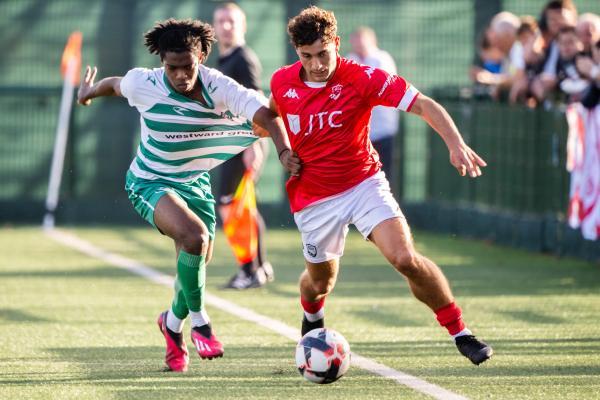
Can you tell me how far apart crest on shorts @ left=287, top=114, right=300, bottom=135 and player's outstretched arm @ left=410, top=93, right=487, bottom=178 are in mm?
616

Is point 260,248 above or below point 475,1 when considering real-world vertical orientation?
below

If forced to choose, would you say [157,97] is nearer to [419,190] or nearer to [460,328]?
[460,328]

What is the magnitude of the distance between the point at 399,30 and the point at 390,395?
13189mm

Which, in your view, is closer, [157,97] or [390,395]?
[390,395]

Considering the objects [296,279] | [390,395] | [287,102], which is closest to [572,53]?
[296,279]

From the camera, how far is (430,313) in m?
9.77

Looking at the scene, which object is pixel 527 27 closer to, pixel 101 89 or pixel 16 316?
pixel 16 316

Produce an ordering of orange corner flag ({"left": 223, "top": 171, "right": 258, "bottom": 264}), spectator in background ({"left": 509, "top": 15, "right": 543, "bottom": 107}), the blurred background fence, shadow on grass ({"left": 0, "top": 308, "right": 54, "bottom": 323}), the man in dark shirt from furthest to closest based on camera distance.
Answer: the blurred background fence → spectator in background ({"left": 509, "top": 15, "right": 543, "bottom": 107}) → orange corner flag ({"left": 223, "top": 171, "right": 258, "bottom": 264}) → the man in dark shirt → shadow on grass ({"left": 0, "top": 308, "right": 54, "bottom": 323})

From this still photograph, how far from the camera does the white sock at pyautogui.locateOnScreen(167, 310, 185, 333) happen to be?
25.1 feet

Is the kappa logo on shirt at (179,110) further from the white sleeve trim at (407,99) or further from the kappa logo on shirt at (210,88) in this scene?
the white sleeve trim at (407,99)


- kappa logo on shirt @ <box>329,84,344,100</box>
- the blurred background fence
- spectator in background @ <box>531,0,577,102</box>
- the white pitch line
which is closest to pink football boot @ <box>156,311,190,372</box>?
the white pitch line

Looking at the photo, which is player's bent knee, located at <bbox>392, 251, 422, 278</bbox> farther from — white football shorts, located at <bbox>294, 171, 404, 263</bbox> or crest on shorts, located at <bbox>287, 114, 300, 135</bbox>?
crest on shorts, located at <bbox>287, 114, 300, 135</bbox>

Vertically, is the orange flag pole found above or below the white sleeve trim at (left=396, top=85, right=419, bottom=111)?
below

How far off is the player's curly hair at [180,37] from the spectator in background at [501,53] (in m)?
7.44
